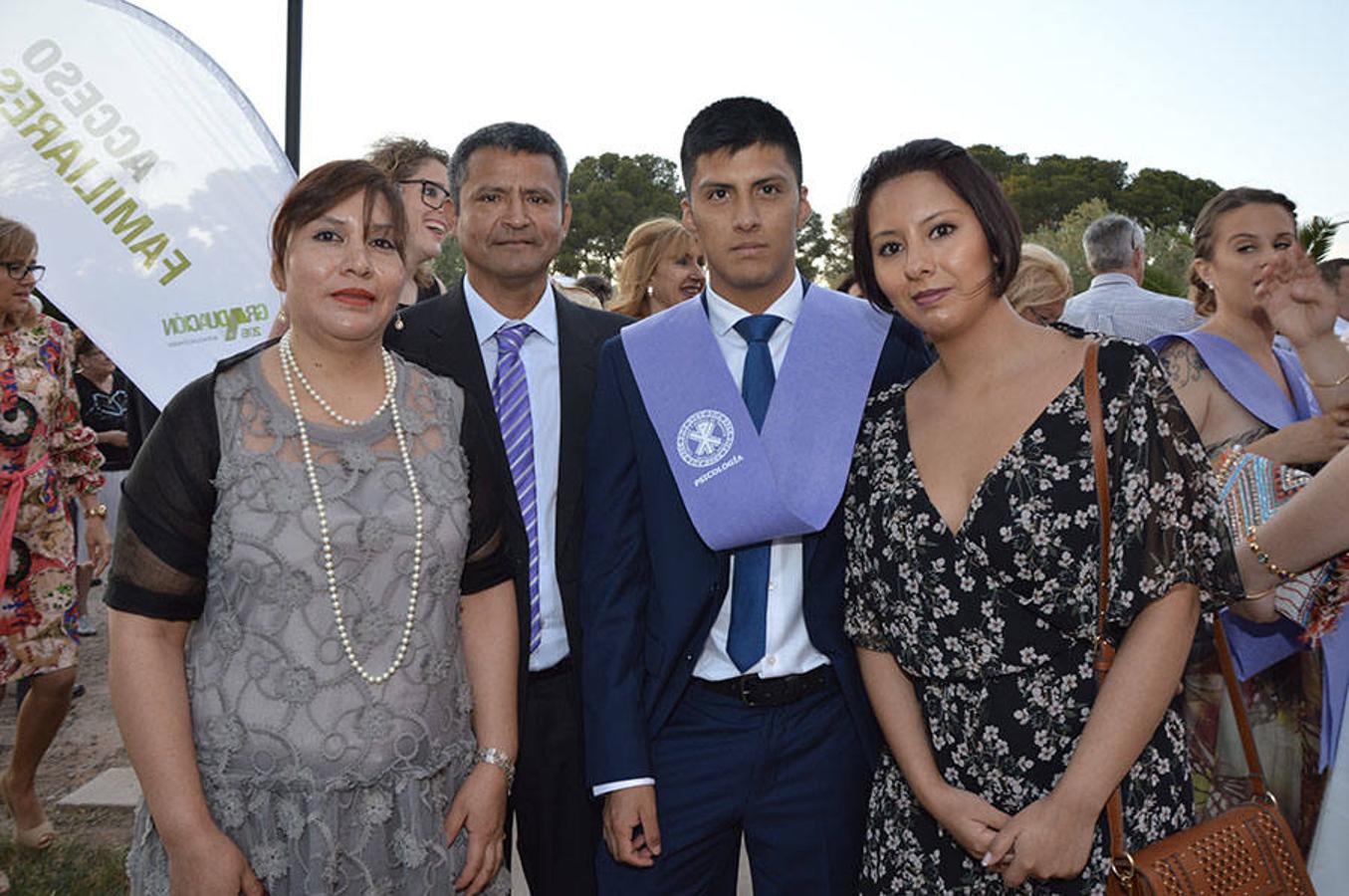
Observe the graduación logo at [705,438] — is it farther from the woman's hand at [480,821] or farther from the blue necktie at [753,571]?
the woman's hand at [480,821]

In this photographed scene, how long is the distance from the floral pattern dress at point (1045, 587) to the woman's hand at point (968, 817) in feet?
0.09

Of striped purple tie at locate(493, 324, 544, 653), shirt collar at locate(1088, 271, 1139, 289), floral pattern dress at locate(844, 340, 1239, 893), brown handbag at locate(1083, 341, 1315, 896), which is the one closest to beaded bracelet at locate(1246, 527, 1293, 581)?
floral pattern dress at locate(844, 340, 1239, 893)

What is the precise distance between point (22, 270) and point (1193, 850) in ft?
13.4

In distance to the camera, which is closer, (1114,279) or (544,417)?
(544,417)

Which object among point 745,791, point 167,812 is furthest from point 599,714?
point 167,812

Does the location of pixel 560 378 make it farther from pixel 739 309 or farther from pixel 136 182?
pixel 136 182

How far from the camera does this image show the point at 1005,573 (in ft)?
5.61

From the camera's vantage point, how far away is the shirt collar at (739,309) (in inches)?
88.0

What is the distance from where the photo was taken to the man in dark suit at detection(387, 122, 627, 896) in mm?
2336

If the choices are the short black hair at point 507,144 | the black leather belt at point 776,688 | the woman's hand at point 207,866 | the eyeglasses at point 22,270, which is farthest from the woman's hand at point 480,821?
the eyeglasses at point 22,270

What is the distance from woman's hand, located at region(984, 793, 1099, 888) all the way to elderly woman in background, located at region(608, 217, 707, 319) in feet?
12.7

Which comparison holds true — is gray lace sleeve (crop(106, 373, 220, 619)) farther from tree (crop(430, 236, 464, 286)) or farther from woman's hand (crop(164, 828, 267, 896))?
tree (crop(430, 236, 464, 286))

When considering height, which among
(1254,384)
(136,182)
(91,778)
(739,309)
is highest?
Answer: (136,182)

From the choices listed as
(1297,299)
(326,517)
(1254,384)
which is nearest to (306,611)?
(326,517)
